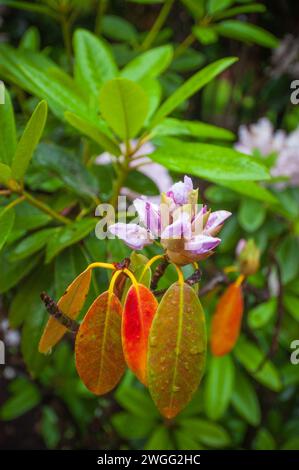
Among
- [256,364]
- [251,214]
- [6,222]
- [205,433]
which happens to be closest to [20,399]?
[205,433]

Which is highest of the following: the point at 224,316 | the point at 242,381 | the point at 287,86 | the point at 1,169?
the point at 1,169

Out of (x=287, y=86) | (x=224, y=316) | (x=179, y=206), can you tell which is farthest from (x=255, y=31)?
(x=179, y=206)

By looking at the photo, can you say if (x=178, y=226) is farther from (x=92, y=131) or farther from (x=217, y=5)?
(x=217, y=5)

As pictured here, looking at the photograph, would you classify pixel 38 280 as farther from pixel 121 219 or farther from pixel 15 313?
pixel 121 219

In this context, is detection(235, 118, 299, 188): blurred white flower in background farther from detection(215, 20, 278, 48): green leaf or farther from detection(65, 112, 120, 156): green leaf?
detection(65, 112, 120, 156): green leaf

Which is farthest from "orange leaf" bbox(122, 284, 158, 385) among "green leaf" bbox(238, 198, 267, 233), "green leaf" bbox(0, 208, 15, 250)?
"green leaf" bbox(238, 198, 267, 233)

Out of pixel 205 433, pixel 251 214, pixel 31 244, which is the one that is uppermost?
pixel 31 244
